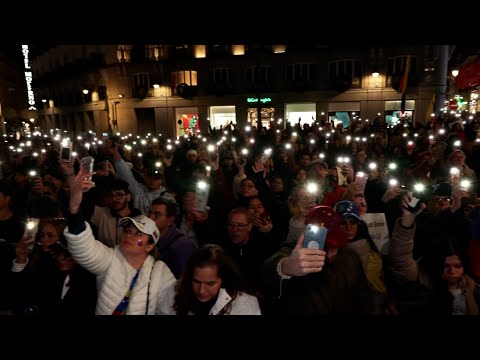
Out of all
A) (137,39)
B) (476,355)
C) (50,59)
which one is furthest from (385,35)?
(50,59)

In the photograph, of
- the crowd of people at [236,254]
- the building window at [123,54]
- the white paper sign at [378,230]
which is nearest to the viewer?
the crowd of people at [236,254]

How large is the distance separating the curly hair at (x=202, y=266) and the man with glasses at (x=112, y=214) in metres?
1.81

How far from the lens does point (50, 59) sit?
50.8 metres

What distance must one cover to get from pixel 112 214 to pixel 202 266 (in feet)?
7.06

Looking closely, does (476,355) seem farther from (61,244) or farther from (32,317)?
(61,244)

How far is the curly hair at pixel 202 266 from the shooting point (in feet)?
8.34

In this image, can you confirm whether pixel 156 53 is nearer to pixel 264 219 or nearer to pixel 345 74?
pixel 345 74

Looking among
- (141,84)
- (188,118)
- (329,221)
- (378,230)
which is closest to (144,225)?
(329,221)

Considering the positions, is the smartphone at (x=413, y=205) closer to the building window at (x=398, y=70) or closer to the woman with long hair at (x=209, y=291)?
the woman with long hair at (x=209, y=291)

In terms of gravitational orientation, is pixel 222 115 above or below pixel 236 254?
above

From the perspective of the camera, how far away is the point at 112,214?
4391 mm

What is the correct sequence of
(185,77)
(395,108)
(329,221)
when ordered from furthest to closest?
1. (185,77)
2. (395,108)
3. (329,221)

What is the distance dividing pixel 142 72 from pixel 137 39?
35941 millimetres

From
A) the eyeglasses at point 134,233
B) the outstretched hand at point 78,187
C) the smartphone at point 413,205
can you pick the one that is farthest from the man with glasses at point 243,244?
the outstretched hand at point 78,187
